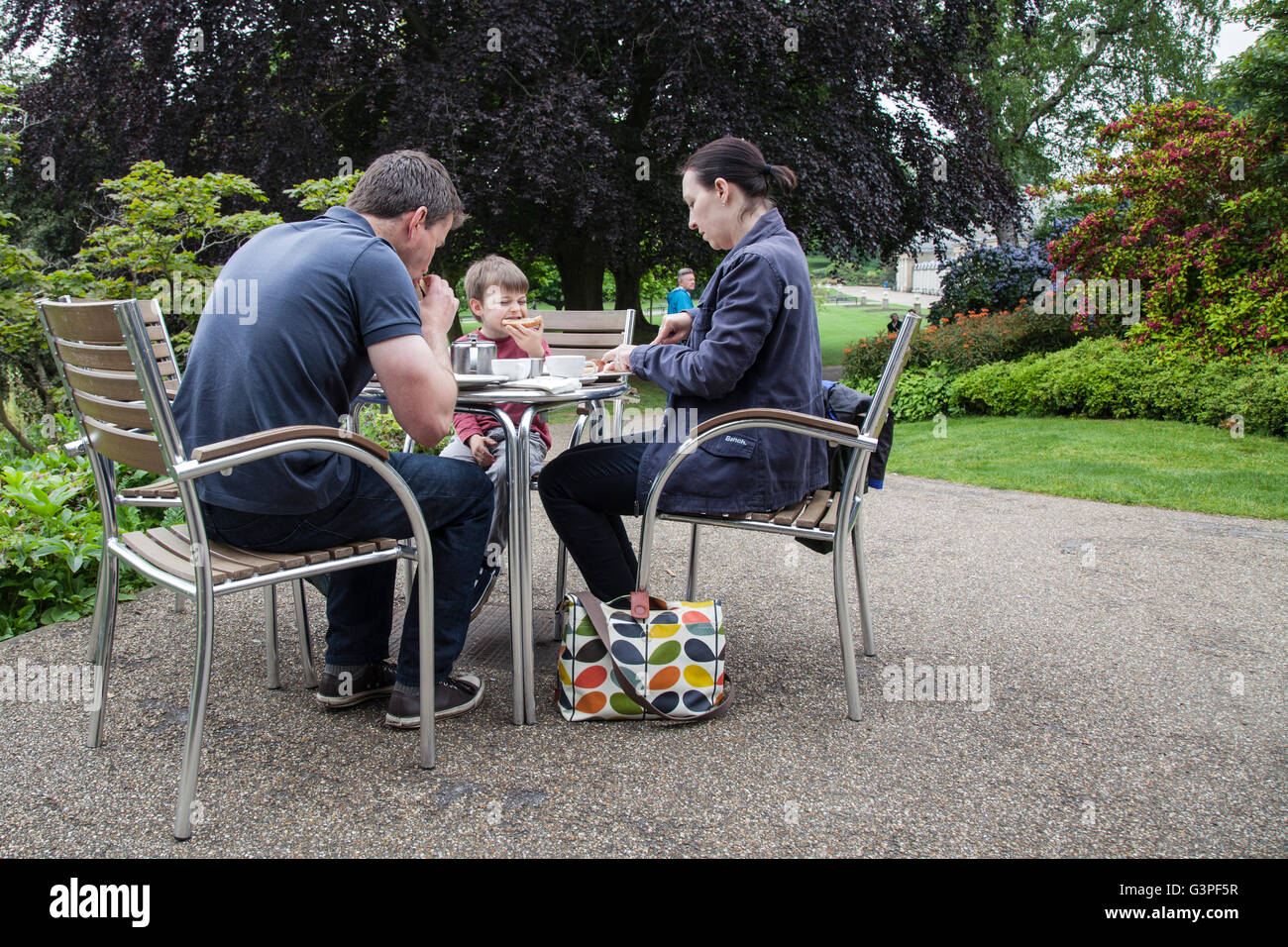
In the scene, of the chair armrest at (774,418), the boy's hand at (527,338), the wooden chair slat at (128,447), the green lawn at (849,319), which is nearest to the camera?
the wooden chair slat at (128,447)

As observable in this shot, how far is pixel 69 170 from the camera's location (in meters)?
12.4

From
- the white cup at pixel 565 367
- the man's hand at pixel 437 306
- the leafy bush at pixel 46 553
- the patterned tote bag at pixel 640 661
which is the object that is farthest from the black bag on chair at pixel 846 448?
the leafy bush at pixel 46 553

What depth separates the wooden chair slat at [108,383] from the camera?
217 centimetres

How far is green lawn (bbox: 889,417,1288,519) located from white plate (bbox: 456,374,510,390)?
15.6 ft

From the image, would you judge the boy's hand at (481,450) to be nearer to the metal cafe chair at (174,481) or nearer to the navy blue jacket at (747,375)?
the navy blue jacket at (747,375)

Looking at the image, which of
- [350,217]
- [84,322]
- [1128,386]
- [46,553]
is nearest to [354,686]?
[84,322]

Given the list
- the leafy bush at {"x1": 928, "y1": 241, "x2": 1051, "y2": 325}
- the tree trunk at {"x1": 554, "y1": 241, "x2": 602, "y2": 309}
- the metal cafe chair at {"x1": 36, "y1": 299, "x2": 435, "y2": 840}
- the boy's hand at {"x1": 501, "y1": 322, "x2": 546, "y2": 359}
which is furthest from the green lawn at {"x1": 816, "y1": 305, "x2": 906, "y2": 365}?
the metal cafe chair at {"x1": 36, "y1": 299, "x2": 435, "y2": 840}

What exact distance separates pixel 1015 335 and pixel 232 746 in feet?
36.1

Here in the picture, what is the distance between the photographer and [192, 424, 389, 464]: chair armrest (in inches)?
79.4

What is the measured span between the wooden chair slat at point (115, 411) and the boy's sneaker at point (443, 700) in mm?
993

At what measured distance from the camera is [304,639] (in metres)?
2.95

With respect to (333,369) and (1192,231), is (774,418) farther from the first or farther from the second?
(1192,231)

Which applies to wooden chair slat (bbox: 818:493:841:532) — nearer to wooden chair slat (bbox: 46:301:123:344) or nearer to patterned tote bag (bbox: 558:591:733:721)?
patterned tote bag (bbox: 558:591:733:721)

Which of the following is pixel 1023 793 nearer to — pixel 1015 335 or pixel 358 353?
pixel 358 353
